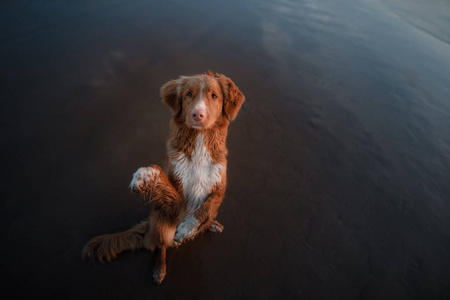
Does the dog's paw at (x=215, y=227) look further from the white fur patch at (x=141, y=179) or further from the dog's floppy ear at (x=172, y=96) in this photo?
the dog's floppy ear at (x=172, y=96)

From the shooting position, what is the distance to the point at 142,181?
7.50 feet

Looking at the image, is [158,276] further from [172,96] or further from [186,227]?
[172,96]

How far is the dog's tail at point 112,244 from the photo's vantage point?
2840mm

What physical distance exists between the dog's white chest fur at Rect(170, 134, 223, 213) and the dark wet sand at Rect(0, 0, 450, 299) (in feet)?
3.10

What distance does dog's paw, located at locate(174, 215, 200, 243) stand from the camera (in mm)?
2793

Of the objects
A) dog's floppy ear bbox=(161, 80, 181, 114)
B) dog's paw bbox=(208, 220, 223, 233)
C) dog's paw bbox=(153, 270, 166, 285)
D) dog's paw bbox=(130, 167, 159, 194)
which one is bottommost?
dog's paw bbox=(153, 270, 166, 285)

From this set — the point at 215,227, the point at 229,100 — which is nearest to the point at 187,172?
the point at 229,100

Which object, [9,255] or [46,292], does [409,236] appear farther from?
[9,255]

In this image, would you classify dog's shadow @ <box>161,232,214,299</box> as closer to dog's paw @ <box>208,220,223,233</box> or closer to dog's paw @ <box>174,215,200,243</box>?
dog's paw @ <box>208,220,223,233</box>

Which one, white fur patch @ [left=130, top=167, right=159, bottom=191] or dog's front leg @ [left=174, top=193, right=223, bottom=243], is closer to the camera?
white fur patch @ [left=130, top=167, right=159, bottom=191]

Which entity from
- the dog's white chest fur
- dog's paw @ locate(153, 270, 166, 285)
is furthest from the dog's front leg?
dog's paw @ locate(153, 270, 166, 285)

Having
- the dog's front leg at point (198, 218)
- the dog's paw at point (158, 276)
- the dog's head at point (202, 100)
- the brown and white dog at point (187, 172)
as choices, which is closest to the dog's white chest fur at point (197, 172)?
the brown and white dog at point (187, 172)

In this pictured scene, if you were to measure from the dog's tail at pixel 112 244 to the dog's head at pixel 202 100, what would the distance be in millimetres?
1510

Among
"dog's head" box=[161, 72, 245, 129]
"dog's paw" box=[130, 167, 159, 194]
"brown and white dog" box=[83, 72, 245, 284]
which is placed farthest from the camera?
"brown and white dog" box=[83, 72, 245, 284]
